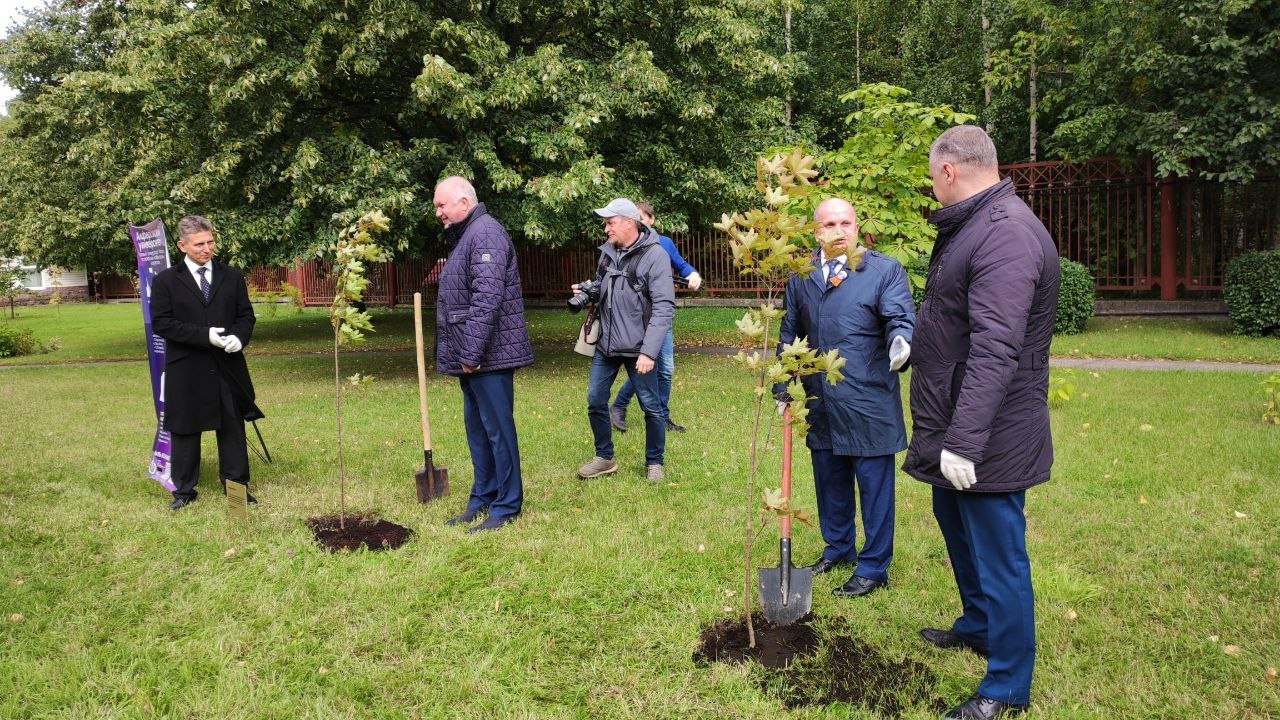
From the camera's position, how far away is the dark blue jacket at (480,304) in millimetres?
4984

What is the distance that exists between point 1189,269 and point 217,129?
16478mm

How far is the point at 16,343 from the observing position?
1812cm

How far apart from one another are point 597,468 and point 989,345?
412 cm

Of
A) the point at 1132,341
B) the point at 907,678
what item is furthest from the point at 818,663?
the point at 1132,341

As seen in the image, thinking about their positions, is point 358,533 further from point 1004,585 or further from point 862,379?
point 1004,585

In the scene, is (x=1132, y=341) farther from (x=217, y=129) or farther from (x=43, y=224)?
(x=43, y=224)

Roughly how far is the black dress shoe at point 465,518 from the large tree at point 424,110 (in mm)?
5223

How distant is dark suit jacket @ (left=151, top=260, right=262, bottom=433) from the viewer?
5.68 meters

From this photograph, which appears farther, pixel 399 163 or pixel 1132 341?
pixel 1132 341

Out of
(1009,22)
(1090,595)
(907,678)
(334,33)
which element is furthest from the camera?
(1009,22)

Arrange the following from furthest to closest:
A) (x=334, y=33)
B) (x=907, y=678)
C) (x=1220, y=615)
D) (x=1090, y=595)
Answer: (x=334, y=33), (x=1090, y=595), (x=1220, y=615), (x=907, y=678)

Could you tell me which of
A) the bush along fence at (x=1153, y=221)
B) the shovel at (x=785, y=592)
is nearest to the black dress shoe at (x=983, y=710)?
the shovel at (x=785, y=592)

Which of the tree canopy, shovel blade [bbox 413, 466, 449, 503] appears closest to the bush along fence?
the tree canopy

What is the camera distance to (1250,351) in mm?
11336
